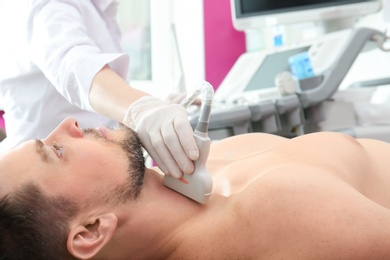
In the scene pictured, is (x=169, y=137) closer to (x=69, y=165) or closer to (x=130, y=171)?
(x=130, y=171)

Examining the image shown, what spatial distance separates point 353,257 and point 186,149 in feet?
1.37

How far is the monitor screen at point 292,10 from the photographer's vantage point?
9.04 ft

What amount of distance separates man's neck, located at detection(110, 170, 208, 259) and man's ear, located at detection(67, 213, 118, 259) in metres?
0.04

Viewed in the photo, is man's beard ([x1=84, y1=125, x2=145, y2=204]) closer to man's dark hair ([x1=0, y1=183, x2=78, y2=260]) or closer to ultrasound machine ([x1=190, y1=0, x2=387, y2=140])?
man's dark hair ([x1=0, y1=183, x2=78, y2=260])

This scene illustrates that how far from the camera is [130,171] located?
1.26 metres

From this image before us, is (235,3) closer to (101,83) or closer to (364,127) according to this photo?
(364,127)

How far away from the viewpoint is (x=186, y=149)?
3.98ft

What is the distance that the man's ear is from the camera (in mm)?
1161

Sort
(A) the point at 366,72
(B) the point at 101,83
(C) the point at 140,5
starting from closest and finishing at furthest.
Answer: (B) the point at 101,83 → (A) the point at 366,72 → (C) the point at 140,5

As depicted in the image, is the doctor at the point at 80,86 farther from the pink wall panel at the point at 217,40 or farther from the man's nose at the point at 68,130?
the pink wall panel at the point at 217,40

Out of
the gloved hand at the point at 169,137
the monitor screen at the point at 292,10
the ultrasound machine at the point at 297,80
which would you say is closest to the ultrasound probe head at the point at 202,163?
the gloved hand at the point at 169,137

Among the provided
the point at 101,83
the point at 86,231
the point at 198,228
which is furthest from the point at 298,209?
the point at 101,83

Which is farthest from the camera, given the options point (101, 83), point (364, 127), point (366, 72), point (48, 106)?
point (366, 72)

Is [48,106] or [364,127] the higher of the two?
[48,106]
